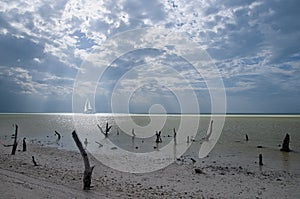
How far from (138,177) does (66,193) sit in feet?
23.8

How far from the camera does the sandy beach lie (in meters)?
12.1

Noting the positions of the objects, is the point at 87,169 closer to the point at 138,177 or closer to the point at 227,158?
the point at 138,177

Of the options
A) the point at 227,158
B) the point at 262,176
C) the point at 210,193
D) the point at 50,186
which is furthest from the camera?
the point at 227,158

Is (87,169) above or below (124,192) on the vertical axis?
above

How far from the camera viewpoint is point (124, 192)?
13.4 meters

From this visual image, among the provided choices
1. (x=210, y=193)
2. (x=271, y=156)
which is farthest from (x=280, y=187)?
(x=271, y=156)

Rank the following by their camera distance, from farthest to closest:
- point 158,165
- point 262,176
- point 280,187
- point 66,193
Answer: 1. point 158,165
2. point 262,176
3. point 280,187
4. point 66,193

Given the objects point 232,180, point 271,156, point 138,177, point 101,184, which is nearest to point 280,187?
point 232,180

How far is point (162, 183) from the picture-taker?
16.4 meters

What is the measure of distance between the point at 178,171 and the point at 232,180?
4.32m

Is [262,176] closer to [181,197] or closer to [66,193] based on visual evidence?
[181,197]

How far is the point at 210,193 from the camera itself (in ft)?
47.1

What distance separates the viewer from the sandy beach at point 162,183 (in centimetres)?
1205

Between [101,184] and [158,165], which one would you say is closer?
[101,184]
